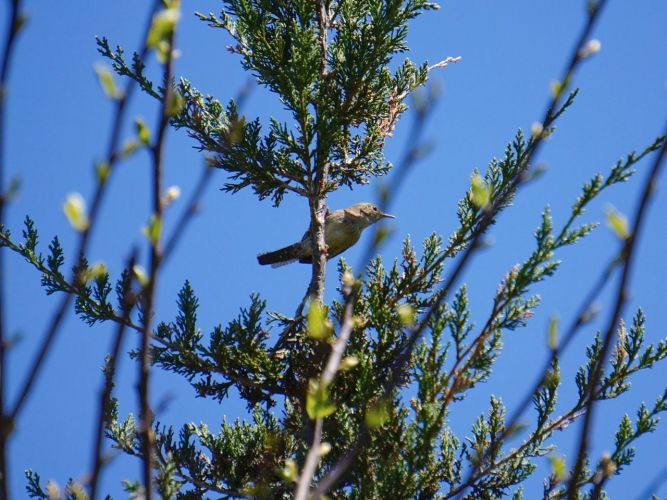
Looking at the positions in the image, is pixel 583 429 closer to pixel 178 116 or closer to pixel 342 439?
pixel 342 439

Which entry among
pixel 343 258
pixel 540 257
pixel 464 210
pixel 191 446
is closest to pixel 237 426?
pixel 191 446

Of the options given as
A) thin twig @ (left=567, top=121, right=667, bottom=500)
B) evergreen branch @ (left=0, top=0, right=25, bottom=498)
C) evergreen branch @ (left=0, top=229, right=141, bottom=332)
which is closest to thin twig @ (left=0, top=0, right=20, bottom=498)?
evergreen branch @ (left=0, top=0, right=25, bottom=498)

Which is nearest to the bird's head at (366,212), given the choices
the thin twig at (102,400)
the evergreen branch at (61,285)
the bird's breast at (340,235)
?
the bird's breast at (340,235)

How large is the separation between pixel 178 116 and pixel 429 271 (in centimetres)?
176

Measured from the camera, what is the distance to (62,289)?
15.0 ft

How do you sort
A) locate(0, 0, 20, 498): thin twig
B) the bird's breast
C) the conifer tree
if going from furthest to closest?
the bird's breast, the conifer tree, locate(0, 0, 20, 498): thin twig

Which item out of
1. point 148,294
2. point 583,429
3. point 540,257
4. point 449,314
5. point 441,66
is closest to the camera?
point 148,294

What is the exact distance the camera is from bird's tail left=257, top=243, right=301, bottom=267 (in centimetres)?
602

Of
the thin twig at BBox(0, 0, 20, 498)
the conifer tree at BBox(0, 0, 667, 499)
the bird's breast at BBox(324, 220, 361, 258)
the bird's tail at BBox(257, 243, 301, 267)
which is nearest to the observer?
the thin twig at BBox(0, 0, 20, 498)

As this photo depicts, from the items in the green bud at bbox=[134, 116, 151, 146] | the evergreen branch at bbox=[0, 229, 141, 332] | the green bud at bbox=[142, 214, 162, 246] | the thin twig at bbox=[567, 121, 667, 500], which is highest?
the evergreen branch at bbox=[0, 229, 141, 332]

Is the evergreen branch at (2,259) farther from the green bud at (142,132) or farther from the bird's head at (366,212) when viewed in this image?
the bird's head at (366,212)

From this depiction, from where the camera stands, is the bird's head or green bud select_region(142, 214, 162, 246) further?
the bird's head

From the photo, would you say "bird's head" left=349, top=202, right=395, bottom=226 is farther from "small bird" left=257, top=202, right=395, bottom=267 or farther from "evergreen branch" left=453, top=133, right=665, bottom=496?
"evergreen branch" left=453, top=133, right=665, bottom=496

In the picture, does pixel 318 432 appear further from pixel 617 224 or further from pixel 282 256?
pixel 282 256
